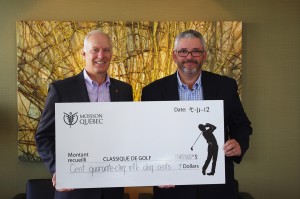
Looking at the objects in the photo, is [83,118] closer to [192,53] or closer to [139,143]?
[139,143]

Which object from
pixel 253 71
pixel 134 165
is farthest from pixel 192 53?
pixel 253 71

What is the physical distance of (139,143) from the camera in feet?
5.58

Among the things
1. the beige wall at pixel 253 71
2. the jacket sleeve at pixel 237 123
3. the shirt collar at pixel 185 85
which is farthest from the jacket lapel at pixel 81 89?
the beige wall at pixel 253 71

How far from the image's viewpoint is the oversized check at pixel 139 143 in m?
1.66

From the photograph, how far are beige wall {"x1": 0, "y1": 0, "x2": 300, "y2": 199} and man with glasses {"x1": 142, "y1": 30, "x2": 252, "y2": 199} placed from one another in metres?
1.12

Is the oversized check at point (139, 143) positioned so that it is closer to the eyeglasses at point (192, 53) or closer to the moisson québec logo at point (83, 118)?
the moisson québec logo at point (83, 118)

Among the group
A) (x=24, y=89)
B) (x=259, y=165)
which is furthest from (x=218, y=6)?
(x=24, y=89)

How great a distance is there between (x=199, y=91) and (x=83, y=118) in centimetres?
65

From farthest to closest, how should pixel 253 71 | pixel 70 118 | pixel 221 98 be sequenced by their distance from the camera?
pixel 253 71 < pixel 221 98 < pixel 70 118

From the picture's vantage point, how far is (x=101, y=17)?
2875 millimetres

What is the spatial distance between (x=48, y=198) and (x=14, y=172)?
1.52ft

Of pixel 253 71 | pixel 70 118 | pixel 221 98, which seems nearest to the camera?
pixel 70 118

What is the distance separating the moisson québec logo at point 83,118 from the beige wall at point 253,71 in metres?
1.42

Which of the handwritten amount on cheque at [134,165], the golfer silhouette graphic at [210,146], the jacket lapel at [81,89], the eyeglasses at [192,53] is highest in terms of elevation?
the eyeglasses at [192,53]
